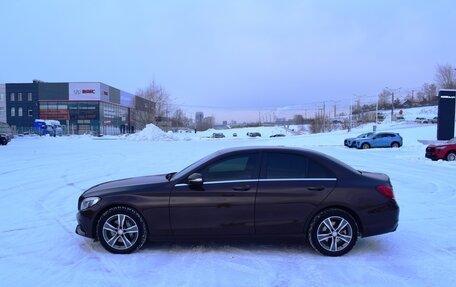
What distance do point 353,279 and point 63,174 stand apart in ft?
41.2

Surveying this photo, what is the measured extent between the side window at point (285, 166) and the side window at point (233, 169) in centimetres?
20

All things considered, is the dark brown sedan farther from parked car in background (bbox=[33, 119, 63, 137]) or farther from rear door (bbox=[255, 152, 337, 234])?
parked car in background (bbox=[33, 119, 63, 137])

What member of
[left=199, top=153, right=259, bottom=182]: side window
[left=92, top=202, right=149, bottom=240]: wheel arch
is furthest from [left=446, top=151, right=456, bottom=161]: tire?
[left=92, top=202, right=149, bottom=240]: wheel arch

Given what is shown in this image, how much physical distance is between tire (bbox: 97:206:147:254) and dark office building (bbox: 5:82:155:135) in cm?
7931

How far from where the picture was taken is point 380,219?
5523mm

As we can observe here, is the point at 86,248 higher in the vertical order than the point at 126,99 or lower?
lower

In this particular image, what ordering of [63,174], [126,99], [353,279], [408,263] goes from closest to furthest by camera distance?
[353,279]
[408,263]
[63,174]
[126,99]

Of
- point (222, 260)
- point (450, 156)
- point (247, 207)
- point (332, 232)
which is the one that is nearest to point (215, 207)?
point (247, 207)

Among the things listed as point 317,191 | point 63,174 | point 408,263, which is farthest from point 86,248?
point 63,174

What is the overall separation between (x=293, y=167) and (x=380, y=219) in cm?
142

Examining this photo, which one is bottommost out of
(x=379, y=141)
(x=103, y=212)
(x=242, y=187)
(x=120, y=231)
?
(x=120, y=231)

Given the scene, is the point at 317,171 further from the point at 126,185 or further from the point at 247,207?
the point at 126,185

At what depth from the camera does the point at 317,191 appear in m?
5.43

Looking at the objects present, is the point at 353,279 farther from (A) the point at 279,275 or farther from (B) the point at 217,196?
(B) the point at 217,196
